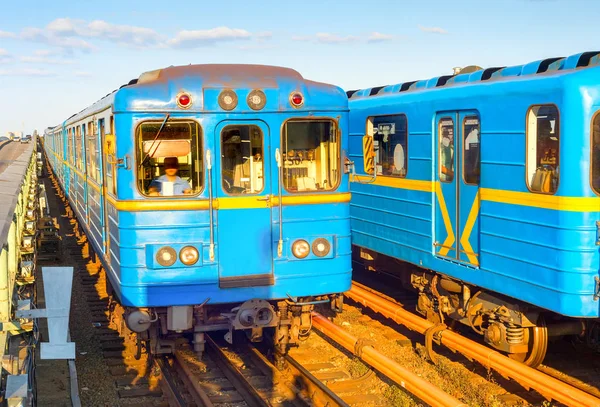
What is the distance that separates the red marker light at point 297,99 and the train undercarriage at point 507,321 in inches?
119

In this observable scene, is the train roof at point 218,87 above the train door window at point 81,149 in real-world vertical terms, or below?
above

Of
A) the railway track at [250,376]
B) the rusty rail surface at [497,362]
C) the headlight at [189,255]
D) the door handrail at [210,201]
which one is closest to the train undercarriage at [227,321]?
the railway track at [250,376]

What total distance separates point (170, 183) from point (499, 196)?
134 inches

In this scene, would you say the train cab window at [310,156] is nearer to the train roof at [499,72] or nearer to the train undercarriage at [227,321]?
the train undercarriage at [227,321]

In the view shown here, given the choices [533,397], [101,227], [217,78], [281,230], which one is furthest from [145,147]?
[533,397]

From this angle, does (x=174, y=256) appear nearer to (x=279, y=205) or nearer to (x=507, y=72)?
(x=279, y=205)

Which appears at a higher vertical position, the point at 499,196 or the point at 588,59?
the point at 588,59

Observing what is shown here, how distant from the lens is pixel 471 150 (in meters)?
8.94

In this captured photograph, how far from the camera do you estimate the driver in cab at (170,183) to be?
8031 millimetres

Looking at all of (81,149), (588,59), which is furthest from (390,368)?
(81,149)

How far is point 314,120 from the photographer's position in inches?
330

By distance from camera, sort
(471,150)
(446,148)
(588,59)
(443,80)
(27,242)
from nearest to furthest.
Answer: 1. (588,59)
2. (471,150)
3. (446,148)
4. (443,80)
5. (27,242)

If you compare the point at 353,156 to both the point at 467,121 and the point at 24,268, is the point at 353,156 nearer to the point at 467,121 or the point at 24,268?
the point at 467,121

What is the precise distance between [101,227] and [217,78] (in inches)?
137
